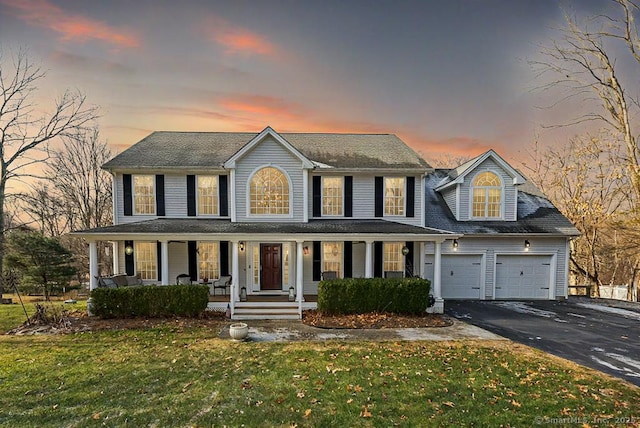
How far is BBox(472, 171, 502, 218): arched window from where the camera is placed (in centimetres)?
1414

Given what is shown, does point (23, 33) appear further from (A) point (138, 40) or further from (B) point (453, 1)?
(B) point (453, 1)

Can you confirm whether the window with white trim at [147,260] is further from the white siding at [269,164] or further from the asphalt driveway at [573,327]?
the asphalt driveway at [573,327]

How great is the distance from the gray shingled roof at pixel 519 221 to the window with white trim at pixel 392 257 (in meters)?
2.39

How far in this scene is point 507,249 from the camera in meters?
14.0

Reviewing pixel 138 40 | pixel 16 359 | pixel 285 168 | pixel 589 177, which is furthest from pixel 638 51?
pixel 16 359

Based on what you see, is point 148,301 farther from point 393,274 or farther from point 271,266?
point 393,274

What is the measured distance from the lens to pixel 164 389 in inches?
205

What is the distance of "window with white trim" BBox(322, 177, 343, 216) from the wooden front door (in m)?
2.71

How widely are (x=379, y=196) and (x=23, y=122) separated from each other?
67.4 ft

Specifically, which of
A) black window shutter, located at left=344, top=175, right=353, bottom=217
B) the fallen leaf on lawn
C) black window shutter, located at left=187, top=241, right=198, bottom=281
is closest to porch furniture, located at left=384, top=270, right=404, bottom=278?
black window shutter, located at left=344, top=175, right=353, bottom=217

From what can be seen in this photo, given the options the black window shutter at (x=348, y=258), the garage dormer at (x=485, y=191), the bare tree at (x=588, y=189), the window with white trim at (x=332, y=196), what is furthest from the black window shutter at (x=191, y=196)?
the bare tree at (x=588, y=189)

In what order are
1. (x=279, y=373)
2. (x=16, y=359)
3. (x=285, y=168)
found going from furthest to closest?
1. (x=285, y=168)
2. (x=16, y=359)
3. (x=279, y=373)

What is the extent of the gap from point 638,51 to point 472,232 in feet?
37.9

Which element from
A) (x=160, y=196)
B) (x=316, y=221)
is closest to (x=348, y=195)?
(x=316, y=221)
